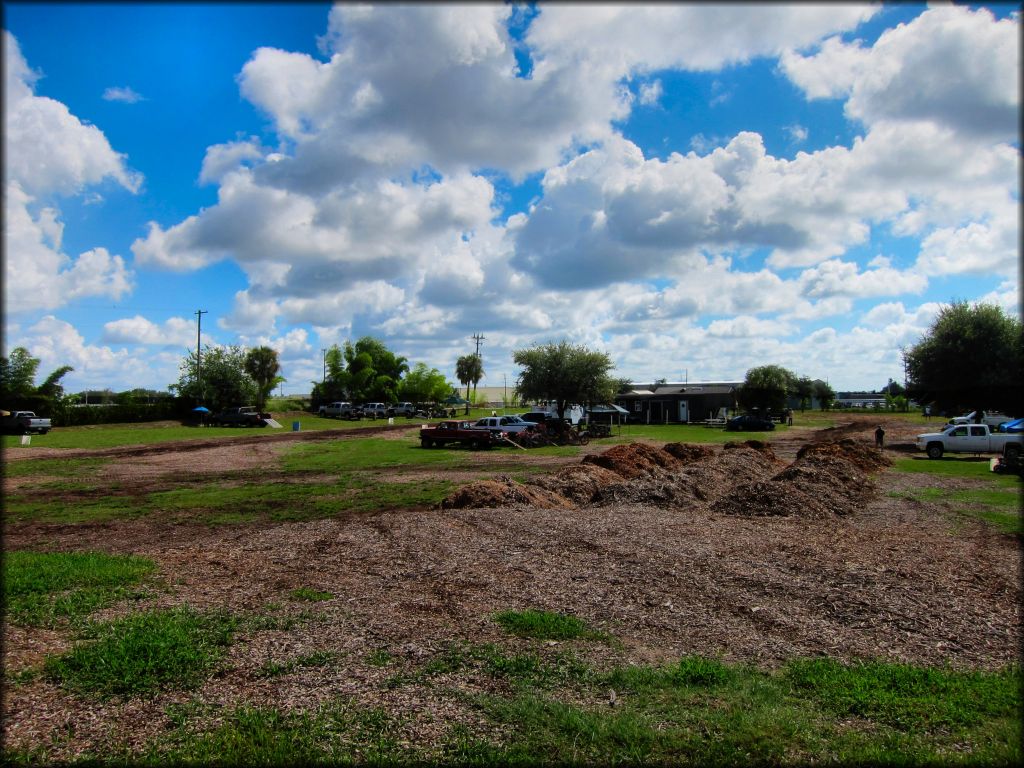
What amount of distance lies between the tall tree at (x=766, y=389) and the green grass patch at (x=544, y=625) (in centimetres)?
6492

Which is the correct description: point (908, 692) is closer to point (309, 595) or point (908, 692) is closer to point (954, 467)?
point (309, 595)

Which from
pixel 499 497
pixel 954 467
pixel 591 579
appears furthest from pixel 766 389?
pixel 591 579

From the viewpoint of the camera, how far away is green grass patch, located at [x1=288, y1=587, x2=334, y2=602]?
8.16 meters

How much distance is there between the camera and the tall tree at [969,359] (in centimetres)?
3450

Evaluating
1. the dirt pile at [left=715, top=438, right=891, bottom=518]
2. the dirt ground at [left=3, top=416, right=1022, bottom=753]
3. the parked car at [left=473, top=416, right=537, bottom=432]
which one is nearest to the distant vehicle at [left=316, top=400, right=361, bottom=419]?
the parked car at [left=473, top=416, right=537, bottom=432]

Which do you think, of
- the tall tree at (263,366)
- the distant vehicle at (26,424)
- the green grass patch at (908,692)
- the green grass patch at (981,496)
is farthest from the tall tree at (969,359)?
the tall tree at (263,366)

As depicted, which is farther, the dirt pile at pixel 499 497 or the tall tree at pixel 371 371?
the tall tree at pixel 371 371

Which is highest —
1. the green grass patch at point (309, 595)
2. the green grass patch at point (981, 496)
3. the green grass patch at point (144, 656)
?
the green grass patch at point (144, 656)

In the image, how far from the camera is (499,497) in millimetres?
16266

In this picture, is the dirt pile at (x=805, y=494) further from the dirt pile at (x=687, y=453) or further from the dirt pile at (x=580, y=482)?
the dirt pile at (x=687, y=453)

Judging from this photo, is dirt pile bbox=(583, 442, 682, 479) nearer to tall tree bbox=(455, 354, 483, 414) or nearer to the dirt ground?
the dirt ground

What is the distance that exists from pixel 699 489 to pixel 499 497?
5810mm

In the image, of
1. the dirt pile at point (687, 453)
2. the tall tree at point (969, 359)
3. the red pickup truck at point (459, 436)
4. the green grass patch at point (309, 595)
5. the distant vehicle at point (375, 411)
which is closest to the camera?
the green grass patch at point (309, 595)

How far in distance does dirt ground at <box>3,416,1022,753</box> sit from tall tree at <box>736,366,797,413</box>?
52.0 metres
